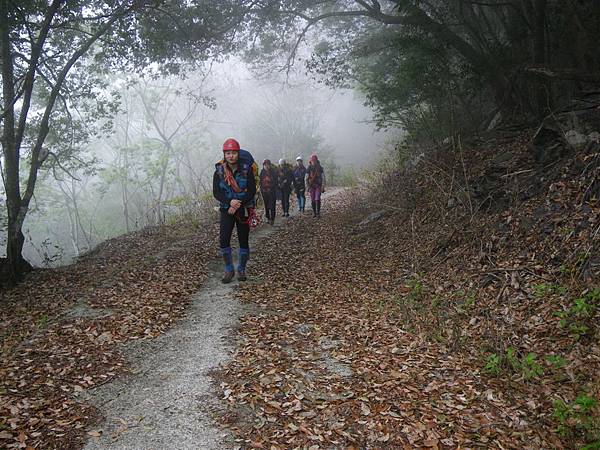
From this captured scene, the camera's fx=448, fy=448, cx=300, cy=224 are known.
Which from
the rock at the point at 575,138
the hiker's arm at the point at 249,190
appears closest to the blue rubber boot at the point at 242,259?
the hiker's arm at the point at 249,190

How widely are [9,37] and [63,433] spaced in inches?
305

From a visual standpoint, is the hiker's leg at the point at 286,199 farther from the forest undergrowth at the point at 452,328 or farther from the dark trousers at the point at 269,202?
the forest undergrowth at the point at 452,328

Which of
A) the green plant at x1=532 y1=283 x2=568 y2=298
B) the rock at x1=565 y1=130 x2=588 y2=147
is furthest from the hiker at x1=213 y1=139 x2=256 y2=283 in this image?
the rock at x1=565 y1=130 x2=588 y2=147

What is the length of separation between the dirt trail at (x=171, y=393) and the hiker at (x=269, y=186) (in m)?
7.30

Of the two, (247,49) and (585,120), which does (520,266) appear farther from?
(247,49)

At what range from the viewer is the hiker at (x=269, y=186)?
1324 cm

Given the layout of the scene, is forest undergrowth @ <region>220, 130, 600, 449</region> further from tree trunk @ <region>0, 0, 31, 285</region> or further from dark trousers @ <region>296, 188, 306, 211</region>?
dark trousers @ <region>296, 188, 306, 211</region>

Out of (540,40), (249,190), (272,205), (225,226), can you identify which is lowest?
(225,226)

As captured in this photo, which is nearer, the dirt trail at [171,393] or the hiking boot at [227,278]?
the dirt trail at [171,393]

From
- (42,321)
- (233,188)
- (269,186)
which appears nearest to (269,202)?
(269,186)

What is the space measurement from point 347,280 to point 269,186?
5.85 meters

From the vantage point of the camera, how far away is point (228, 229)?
729cm

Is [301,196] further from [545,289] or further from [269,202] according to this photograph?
[545,289]

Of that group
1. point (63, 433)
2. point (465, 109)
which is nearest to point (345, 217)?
point (465, 109)
